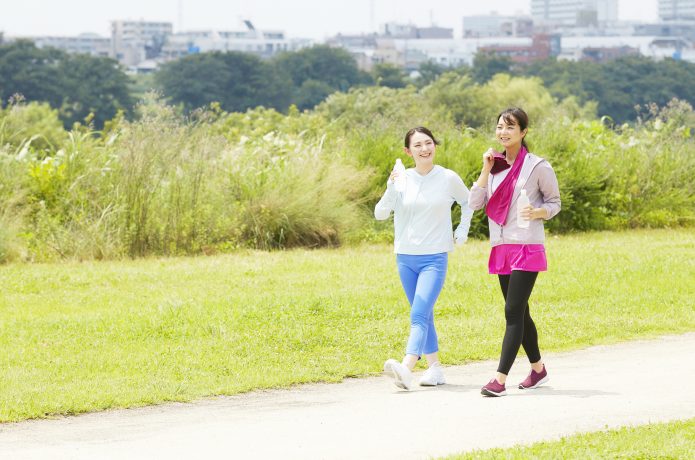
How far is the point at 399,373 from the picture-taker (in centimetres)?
787

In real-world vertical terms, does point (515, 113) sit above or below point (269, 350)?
above

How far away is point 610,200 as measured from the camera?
62.6 feet

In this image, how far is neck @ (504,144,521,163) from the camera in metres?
7.68

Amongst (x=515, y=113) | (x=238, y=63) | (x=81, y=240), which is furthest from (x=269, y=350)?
(x=238, y=63)

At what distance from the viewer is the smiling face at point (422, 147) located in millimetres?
8070

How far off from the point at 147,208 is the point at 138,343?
579 centimetres

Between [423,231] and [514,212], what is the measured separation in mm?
686

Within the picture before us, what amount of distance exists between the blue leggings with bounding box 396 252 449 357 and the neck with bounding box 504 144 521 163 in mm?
812

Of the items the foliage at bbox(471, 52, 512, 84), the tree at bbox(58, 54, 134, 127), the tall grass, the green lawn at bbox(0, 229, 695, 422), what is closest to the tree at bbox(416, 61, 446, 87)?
the foliage at bbox(471, 52, 512, 84)

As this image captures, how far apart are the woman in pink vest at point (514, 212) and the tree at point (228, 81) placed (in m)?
122

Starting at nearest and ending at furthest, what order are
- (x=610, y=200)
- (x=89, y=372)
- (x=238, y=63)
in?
1. (x=89, y=372)
2. (x=610, y=200)
3. (x=238, y=63)

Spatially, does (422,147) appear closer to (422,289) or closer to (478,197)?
(478,197)

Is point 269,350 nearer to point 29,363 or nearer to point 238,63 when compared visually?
point 29,363

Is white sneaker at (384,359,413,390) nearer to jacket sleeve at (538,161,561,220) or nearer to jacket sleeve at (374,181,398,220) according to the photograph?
jacket sleeve at (374,181,398,220)
